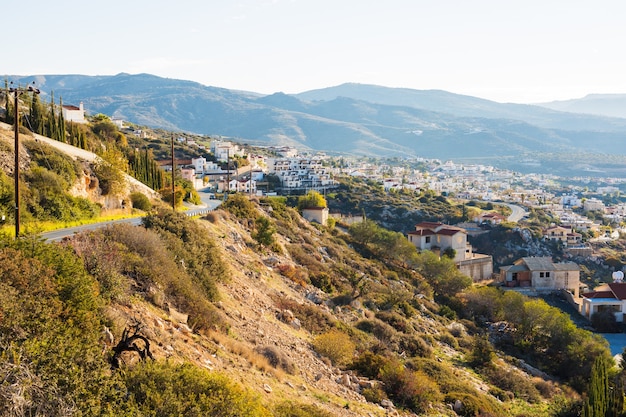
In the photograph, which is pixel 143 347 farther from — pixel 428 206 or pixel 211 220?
pixel 428 206

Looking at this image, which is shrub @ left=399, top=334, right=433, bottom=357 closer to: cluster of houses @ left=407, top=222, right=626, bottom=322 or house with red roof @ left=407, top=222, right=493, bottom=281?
cluster of houses @ left=407, top=222, right=626, bottom=322

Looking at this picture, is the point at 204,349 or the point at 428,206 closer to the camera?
the point at 204,349

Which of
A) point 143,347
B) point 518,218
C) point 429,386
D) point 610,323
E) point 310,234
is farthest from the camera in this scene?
point 518,218

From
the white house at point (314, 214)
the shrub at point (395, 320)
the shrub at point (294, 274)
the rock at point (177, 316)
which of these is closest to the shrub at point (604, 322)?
the white house at point (314, 214)

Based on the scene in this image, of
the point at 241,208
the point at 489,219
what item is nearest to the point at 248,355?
the point at 241,208

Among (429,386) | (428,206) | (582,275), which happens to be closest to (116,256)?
(429,386)

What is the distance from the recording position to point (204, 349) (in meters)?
12.8

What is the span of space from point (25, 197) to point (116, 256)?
1123 centimetres

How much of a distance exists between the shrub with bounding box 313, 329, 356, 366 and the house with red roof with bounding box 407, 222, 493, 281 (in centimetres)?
4007

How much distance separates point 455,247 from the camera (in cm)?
5744

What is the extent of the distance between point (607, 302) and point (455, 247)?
14306mm

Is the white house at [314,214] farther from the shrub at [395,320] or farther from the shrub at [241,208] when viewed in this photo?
the shrub at [395,320]

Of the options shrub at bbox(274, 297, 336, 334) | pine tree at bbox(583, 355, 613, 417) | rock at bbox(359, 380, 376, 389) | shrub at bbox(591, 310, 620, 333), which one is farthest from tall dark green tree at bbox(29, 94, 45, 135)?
shrub at bbox(591, 310, 620, 333)

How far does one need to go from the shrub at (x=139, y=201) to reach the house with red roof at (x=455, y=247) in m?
31.7
